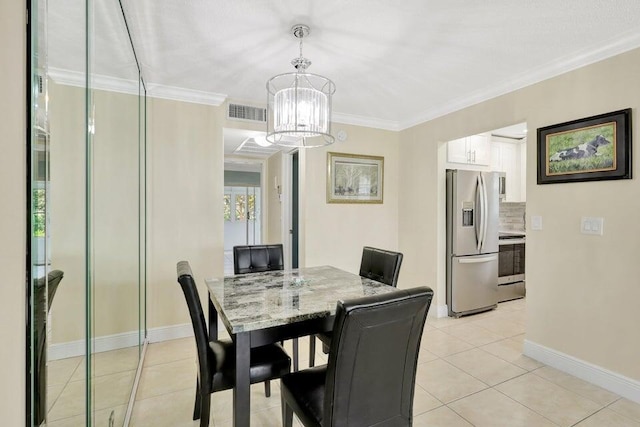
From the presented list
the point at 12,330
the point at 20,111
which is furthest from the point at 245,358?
the point at 20,111

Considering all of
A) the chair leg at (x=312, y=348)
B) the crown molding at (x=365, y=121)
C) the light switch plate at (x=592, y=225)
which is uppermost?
the crown molding at (x=365, y=121)

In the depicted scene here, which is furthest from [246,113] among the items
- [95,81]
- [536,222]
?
[536,222]

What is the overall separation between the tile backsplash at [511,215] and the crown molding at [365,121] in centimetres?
253

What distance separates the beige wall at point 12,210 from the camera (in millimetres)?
664

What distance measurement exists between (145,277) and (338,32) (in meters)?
2.63

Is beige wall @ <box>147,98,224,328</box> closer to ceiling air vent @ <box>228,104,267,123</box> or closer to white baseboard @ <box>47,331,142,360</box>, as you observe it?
ceiling air vent @ <box>228,104,267,123</box>

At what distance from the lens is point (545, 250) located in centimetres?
266

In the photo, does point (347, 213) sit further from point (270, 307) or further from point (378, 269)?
point (270, 307)

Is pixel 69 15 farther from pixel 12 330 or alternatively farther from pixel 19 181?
pixel 12 330

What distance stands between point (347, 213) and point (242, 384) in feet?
9.24

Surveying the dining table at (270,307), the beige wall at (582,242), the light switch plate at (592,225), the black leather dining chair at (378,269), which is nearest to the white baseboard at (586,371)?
the beige wall at (582,242)

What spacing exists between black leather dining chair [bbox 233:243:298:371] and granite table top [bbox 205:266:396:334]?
323 mm

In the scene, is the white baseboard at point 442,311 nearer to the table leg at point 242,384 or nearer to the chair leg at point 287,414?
the chair leg at point 287,414

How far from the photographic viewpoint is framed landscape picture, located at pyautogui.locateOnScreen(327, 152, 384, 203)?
3896mm
